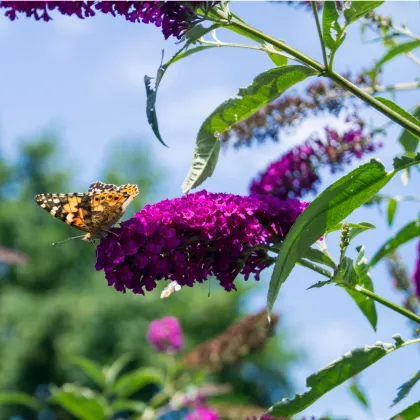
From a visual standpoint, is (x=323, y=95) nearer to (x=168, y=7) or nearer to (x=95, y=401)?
(x=168, y=7)

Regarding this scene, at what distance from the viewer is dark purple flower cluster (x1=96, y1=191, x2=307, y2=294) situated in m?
1.08

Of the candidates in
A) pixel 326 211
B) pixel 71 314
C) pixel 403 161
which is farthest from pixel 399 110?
pixel 71 314

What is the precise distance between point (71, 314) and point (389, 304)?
44.2 feet

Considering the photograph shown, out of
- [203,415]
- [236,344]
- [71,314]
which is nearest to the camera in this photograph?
[203,415]

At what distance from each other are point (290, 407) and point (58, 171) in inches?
687

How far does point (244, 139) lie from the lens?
196cm

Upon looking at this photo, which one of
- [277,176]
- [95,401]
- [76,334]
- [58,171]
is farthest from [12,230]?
[277,176]

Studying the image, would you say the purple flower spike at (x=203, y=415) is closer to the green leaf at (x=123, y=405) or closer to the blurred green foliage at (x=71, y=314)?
the green leaf at (x=123, y=405)

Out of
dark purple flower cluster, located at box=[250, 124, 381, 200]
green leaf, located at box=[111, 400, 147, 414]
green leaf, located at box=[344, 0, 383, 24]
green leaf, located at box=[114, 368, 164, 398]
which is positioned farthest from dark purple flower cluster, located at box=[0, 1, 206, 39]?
green leaf, located at box=[114, 368, 164, 398]

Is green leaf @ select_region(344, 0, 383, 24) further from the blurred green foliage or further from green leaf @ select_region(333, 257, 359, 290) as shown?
the blurred green foliage

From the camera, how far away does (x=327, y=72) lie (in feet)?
3.35

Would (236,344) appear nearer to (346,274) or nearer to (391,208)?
(391,208)

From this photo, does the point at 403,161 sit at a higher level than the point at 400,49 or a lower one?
lower

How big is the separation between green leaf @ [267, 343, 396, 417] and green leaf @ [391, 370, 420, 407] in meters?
0.08
